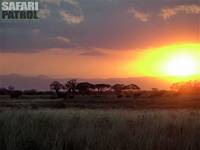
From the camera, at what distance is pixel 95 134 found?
968 centimetres

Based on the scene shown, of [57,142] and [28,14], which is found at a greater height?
[28,14]

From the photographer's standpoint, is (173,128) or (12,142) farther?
(173,128)

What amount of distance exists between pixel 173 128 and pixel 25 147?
3.78 meters

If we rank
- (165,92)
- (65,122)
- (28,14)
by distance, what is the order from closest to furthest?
(65,122), (28,14), (165,92)

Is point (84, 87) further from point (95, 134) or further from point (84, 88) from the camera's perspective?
point (95, 134)

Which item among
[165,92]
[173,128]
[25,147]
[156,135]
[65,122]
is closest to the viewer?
[25,147]

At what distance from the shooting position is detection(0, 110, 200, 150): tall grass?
8719mm

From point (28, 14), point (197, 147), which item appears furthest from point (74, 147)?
point (28, 14)

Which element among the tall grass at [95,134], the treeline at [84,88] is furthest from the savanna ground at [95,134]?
the treeline at [84,88]

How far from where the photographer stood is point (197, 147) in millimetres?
8719

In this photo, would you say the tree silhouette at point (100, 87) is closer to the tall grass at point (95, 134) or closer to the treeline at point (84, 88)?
the treeline at point (84, 88)

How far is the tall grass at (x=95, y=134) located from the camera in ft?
28.6

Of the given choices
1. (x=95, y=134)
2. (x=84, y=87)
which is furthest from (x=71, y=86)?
(x=95, y=134)

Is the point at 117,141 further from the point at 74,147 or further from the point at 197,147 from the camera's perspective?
the point at 197,147
